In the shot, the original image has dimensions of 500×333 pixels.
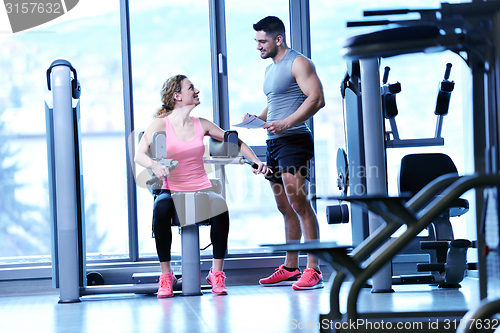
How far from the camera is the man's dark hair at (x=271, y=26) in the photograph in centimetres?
299

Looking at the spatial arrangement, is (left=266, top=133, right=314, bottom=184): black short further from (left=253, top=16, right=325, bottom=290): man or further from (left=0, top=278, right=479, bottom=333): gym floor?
(left=0, top=278, right=479, bottom=333): gym floor

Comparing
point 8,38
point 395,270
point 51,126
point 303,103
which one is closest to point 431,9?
point 303,103

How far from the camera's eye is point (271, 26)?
118 inches

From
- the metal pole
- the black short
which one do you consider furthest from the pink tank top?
the metal pole

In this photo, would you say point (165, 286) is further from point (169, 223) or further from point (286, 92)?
point (286, 92)

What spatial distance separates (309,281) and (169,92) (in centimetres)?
135

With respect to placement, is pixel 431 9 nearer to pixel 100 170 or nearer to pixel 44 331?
pixel 44 331

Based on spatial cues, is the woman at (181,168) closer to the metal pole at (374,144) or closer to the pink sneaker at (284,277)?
the pink sneaker at (284,277)

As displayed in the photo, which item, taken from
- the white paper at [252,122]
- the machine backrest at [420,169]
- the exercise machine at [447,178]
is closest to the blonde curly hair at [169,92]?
the white paper at [252,122]

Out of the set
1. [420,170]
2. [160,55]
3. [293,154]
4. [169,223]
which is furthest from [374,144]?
[160,55]

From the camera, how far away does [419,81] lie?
3.86 m

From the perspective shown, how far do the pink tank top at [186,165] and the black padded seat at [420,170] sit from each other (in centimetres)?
123

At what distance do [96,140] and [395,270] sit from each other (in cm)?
220

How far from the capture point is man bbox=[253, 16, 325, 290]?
289cm
